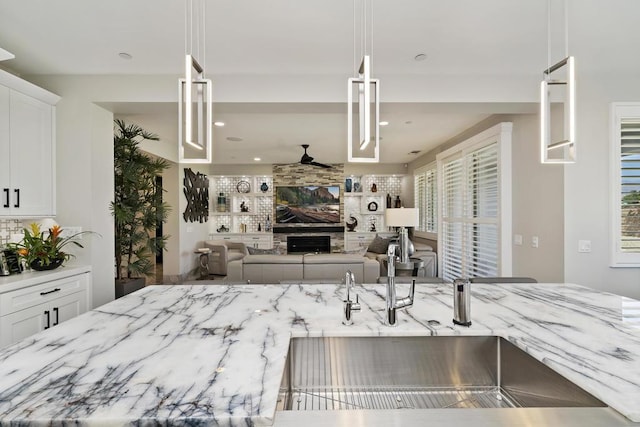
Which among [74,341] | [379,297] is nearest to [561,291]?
[379,297]

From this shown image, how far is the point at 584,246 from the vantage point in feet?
9.86

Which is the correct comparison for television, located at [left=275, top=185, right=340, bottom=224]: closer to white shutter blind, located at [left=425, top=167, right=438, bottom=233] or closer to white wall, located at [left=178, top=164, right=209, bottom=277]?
white wall, located at [left=178, top=164, right=209, bottom=277]

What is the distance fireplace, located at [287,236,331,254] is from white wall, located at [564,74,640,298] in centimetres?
541

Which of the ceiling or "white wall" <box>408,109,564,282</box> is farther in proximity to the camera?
"white wall" <box>408,109,564,282</box>

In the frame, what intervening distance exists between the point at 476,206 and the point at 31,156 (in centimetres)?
512

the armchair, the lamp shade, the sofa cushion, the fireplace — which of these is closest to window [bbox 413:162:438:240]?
the lamp shade

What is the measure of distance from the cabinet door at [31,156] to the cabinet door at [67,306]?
830mm

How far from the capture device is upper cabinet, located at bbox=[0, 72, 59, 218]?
2.55m

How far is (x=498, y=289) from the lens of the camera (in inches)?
77.0

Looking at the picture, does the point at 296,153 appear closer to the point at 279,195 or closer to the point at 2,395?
the point at 279,195

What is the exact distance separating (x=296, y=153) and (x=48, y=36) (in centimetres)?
459

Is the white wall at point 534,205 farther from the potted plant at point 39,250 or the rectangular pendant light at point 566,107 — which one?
the potted plant at point 39,250

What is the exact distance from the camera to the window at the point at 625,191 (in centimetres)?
297

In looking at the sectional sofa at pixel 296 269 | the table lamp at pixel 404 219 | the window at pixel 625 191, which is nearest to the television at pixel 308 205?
the table lamp at pixel 404 219
